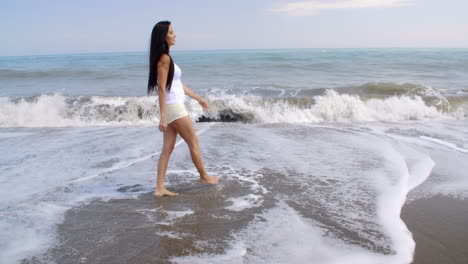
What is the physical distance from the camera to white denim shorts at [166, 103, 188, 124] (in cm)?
386

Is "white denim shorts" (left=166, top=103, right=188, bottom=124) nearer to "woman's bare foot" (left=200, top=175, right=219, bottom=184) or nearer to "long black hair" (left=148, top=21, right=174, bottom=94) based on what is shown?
"long black hair" (left=148, top=21, right=174, bottom=94)

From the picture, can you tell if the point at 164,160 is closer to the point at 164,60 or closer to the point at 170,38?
the point at 164,60

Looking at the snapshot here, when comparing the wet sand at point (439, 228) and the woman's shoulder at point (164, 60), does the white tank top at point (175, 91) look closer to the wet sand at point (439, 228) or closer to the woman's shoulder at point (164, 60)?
the woman's shoulder at point (164, 60)

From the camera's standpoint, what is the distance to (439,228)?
3.29 metres

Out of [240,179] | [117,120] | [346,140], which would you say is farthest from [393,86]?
[240,179]

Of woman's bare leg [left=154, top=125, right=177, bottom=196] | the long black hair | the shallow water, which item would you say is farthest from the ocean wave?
the long black hair

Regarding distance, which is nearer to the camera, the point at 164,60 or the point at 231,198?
the point at 164,60

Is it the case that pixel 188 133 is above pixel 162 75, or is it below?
below

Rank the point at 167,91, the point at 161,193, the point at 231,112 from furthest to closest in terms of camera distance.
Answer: the point at 231,112
the point at 161,193
the point at 167,91

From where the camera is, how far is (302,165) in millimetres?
5281

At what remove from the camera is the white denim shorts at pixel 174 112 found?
3.86m

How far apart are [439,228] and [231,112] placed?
27.3 feet

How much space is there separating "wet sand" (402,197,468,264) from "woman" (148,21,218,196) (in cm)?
240

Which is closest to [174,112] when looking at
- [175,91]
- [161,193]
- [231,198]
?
[175,91]
